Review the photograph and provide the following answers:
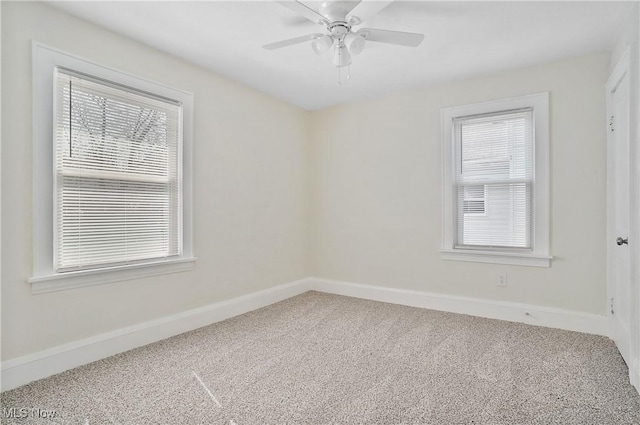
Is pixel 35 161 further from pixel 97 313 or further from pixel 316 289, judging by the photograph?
pixel 316 289

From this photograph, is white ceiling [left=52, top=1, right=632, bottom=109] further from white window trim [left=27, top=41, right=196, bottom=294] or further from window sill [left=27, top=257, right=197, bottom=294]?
window sill [left=27, top=257, right=197, bottom=294]

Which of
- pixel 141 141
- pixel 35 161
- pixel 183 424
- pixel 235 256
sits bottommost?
pixel 183 424

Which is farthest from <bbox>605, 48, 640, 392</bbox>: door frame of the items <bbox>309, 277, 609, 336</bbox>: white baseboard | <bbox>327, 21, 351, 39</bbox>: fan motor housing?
<bbox>327, 21, 351, 39</bbox>: fan motor housing

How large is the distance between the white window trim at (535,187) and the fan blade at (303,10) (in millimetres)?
2030

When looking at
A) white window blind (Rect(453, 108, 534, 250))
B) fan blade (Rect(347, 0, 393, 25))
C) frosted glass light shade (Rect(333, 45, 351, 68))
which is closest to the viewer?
fan blade (Rect(347, 0, 393, 25))

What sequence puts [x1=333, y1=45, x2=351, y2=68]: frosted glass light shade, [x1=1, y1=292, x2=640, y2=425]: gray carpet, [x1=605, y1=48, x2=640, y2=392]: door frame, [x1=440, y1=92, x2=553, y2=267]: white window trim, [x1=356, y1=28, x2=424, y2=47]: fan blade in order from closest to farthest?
[x1=1, y1=292, x2=640, y2=425]: gray carpet → [x1=605, y1=48, x2=640, y2=392]: door frame → [x1=356, y1=28, x2=424, y2=47]: fan blade → [x1=333, y1=45, x2=351, y2=68]: frosted glass light shade → [x1=440, y1=92, x2=553, y2=267]: white window trim

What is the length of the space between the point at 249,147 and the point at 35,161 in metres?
1.94

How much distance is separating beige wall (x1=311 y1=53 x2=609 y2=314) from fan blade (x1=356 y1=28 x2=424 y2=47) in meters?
1.63

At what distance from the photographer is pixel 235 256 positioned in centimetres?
367

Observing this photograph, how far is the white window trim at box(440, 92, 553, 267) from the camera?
3215mm

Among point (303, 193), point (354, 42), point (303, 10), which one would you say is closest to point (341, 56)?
point (354, 42)

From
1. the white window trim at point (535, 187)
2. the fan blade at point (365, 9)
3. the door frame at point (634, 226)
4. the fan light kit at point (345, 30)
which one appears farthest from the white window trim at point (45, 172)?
the door frame at point (634, 226)

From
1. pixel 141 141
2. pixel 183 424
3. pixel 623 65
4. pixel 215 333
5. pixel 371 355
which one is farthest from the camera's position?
pixel 215 333

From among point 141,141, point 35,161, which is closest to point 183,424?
point 35,161
